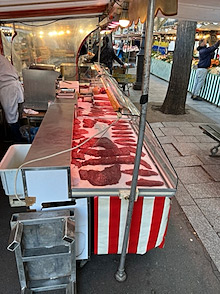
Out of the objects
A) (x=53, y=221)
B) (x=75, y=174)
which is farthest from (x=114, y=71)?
(x=53, y=221)

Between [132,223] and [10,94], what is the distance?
171 inches

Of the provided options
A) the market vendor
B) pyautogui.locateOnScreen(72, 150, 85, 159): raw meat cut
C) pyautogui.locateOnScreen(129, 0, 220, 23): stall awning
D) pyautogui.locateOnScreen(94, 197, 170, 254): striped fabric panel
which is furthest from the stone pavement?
the market vendor

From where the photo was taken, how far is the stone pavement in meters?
3.27

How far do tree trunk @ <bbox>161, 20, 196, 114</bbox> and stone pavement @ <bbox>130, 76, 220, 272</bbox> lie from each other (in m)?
0.46

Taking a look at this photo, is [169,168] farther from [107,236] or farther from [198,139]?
[198,139]

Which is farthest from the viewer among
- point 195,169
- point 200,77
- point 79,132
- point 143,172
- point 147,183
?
point 200,77

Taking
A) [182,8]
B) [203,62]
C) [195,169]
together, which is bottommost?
[195,169]

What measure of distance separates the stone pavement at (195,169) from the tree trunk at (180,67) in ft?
1.53

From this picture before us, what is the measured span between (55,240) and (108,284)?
0.89 m

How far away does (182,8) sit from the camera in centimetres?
399

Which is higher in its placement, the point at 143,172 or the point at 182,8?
the point at 182,8

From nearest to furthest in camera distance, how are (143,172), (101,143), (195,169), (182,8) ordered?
(143,172) → (101,143) → (182,8) → (195,169)

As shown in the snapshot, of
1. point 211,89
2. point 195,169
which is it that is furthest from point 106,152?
point 211,89

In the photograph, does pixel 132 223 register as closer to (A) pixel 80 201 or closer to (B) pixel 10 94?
(A) pixel 80 201
